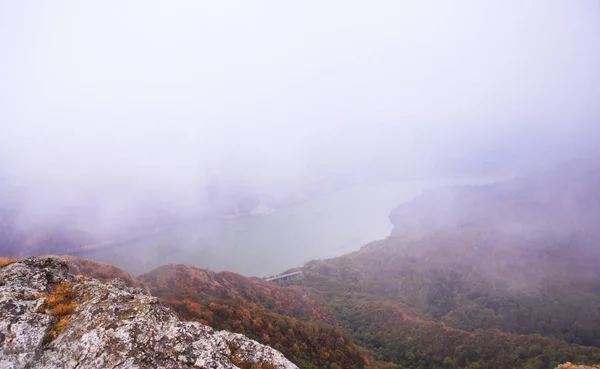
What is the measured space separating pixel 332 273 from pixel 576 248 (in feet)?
456

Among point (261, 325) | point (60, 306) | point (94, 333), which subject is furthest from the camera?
point (261, 325)

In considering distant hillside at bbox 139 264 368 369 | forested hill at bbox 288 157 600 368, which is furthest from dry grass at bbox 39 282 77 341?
forested hill at bbox 288 157 600 368

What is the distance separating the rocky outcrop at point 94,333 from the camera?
738 cm

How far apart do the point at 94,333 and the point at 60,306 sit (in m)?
1.68

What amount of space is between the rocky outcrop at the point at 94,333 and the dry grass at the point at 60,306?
0.03m

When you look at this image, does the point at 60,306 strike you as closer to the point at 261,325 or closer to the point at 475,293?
the point at 261,325

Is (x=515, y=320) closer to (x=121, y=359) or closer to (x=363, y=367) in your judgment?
(x=363, y=367)

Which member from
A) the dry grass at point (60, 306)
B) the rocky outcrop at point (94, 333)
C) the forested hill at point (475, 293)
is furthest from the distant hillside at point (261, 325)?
the forested hill at point (475, 293)

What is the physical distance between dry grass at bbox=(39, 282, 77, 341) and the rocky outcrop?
1.1 inches

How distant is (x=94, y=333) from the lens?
792cm

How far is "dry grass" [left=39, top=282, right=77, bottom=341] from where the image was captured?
8.06 m

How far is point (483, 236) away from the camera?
18075 cm

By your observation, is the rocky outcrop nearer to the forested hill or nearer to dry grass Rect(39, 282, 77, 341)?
dry grass Rect(39, 282, 77, 341)

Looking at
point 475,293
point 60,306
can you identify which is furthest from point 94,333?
point 475,293
